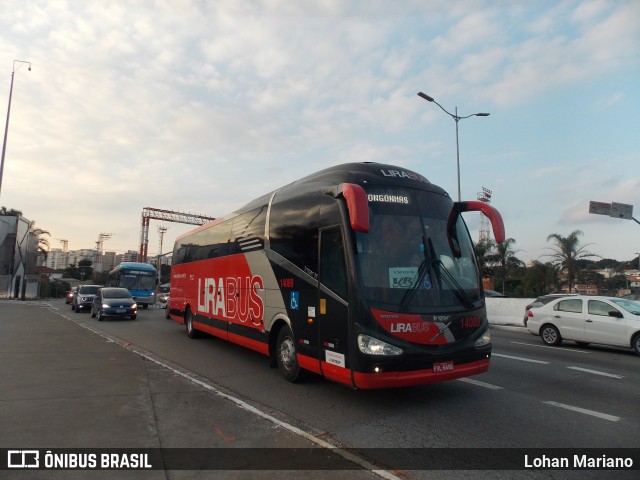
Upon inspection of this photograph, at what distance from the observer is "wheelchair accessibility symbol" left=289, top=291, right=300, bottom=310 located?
7.32m

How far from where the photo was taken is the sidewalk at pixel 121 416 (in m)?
4.75

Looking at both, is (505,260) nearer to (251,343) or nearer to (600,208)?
(600,208)

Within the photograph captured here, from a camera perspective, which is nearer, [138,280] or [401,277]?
[401,277]

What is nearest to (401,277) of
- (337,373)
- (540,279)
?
(337,373)

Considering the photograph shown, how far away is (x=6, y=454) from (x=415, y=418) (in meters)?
4.69

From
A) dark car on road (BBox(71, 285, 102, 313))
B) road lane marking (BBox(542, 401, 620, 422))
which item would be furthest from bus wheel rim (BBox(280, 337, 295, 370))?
dark car on road (BBox(71, 285, 102, 313))

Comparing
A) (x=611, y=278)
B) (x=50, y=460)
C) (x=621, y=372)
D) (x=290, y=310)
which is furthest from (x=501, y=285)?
(x=50, y=460)

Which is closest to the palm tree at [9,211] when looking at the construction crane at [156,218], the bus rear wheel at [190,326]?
the construction crane at [156,218]

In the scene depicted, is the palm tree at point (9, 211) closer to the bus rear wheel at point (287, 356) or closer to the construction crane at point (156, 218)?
the construction crane at point (156, 218)

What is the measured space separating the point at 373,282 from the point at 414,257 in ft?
2.43

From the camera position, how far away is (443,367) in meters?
5.96

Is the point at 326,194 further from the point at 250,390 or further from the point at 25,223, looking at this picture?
the point at 25,223

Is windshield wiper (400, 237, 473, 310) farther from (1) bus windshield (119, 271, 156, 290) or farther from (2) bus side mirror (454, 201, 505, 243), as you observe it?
(1) bus windshield (119, 271, 156, 290)

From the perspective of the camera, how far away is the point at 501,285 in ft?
156
